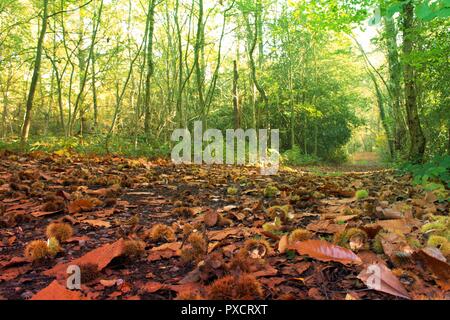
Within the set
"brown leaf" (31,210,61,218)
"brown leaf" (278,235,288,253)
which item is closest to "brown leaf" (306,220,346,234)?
"brown leaf" (278,235,288,253)

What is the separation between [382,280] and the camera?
137cm

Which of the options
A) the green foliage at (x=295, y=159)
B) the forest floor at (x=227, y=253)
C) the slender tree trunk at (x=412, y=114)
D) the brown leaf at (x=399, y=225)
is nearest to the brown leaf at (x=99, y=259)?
the forest floor at (x=227, y=253)

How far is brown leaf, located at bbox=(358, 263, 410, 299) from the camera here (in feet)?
4.35

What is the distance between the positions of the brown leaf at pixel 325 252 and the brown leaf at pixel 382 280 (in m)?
0.13

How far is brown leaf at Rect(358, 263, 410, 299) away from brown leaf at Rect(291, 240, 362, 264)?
13 cm

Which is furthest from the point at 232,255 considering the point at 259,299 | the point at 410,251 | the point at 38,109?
the point at 38,109

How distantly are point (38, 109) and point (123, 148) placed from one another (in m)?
19.3

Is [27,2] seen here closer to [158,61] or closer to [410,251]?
[158,61]

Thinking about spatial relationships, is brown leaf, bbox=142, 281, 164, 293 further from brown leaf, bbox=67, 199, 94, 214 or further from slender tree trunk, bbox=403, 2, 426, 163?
slender tree trunk, bbox=403, 2, 426, 163

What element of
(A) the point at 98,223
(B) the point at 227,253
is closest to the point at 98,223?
(A) the point at 98,223

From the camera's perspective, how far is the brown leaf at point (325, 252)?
1.60 meters

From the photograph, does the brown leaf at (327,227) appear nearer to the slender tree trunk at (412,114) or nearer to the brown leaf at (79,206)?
the brown leaf at (79,206)

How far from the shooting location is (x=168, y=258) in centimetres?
184
